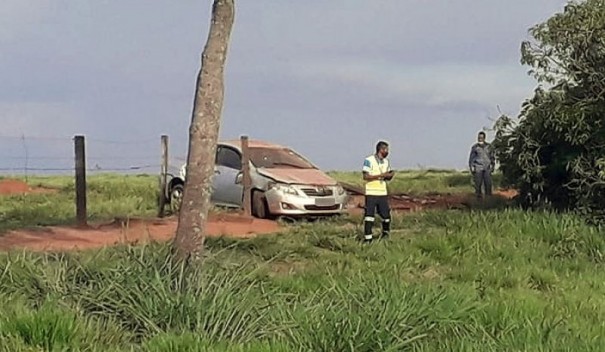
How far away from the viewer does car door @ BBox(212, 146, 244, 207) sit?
19.9 metres

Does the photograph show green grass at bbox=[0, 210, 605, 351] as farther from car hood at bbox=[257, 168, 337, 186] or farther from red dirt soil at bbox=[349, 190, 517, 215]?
red dirt soil at bbox=[349, 190, 517, 215]

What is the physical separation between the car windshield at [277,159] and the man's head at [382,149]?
16.3 feet

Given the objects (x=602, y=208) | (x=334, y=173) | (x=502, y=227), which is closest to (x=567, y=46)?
(x=602, y=208)

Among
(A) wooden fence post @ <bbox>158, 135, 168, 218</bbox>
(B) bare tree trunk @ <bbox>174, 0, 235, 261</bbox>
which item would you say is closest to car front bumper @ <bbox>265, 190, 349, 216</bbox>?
(A) wooden fence post @ <bbox>158, 135, 168, 218</bbox>

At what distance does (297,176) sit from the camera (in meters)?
19.6

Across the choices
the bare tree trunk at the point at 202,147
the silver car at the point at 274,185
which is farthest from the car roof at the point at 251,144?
the bare tree trunk at the point at 202,147

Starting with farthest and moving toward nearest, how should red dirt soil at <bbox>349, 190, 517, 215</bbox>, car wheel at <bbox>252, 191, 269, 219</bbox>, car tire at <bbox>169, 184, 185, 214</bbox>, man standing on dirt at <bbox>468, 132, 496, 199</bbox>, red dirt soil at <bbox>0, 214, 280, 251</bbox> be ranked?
man standing on dirt at <bbox>468, 132, 496, 199</bbox> → red dirt soil at <bbox>349, 190, 517, 215</bbox> → car tire at <bbox>169, 184, 185, 214</bbox> → car wheel at <bbox>252, 191, 269, 219</bbox> → red dirt soil at <bbox>0, 214, 280, 251</bbox>

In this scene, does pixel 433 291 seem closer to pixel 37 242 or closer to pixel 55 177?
pixel 37 242

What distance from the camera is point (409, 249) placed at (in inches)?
521

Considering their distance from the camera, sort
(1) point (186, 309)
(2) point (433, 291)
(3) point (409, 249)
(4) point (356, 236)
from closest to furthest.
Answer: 1. (1) point (186, 309)
2. (2) point (433, 291)
3. (3) point (409, 249)
4. (4) point (356, 236)

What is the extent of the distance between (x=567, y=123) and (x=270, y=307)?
10181 millimetres

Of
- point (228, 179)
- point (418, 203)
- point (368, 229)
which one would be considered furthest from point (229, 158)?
point (368, 229)

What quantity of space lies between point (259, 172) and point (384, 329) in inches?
469

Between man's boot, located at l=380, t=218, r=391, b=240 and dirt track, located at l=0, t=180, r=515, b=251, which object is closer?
dirt track, located at l=0, t=180, r=515, b=251
